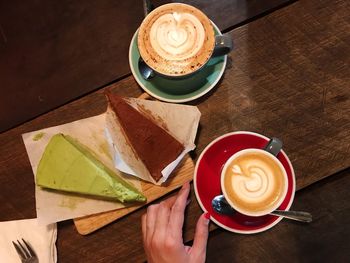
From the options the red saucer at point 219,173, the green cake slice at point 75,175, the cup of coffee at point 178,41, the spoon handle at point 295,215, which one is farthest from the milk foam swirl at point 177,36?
the spoon handle at point 295,215

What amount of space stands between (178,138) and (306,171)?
1.22 feet

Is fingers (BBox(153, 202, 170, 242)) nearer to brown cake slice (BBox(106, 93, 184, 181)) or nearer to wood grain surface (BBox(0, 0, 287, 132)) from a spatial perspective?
brown cake slice (BBox(106, 93, 184, 181))

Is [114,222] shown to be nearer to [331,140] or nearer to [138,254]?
[138,254]

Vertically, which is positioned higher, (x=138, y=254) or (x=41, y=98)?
(x=41, y=98)

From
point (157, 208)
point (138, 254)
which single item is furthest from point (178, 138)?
point (138, 254)

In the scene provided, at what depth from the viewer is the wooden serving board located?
3.80 feet

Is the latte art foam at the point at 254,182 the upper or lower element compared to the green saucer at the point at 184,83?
lower

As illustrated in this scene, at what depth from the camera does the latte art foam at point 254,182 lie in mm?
1083

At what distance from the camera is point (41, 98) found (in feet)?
4.07

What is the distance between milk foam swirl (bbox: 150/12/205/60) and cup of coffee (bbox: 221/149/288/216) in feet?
1.03

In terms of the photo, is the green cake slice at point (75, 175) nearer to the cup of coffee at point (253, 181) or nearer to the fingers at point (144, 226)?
the fingers at point (144, 226)

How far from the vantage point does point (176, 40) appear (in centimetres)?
113

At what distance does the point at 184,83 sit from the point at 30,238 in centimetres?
63

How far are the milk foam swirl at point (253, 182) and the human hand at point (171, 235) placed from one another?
0.39 feet
